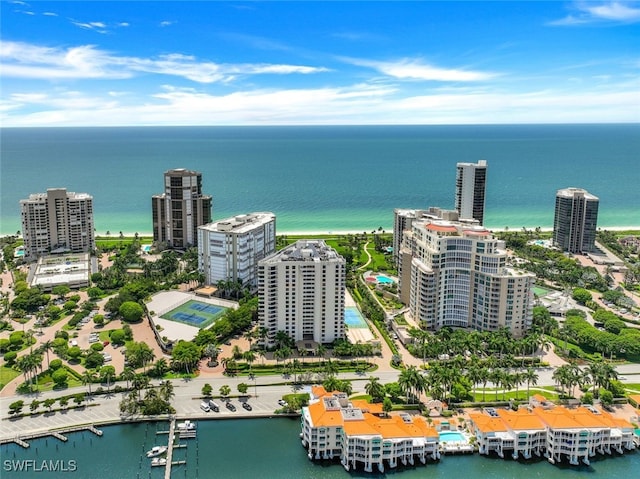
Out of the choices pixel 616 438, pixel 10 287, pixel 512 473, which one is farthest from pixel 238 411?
pixel 10 287

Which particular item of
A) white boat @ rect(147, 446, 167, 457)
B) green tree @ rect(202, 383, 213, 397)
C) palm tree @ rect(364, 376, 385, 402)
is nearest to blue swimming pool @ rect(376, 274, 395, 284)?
palm tree @ rect(364, 376, 385, 402)

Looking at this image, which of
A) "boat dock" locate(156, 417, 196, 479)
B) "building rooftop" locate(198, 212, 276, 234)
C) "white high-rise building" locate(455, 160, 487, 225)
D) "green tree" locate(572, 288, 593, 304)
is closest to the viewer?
"boat dock" locate(156, 417, 196, 479)

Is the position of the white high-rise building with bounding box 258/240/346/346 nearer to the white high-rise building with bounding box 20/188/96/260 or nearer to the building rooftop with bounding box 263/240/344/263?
the building rooftop with bounding box 263/240/344/263

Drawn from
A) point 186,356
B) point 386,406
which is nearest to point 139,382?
point 186,356

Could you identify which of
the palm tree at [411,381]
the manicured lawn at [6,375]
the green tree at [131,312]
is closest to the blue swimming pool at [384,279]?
the palm tree at [411,381]

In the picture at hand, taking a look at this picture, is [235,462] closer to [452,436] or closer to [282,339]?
[452,436]
